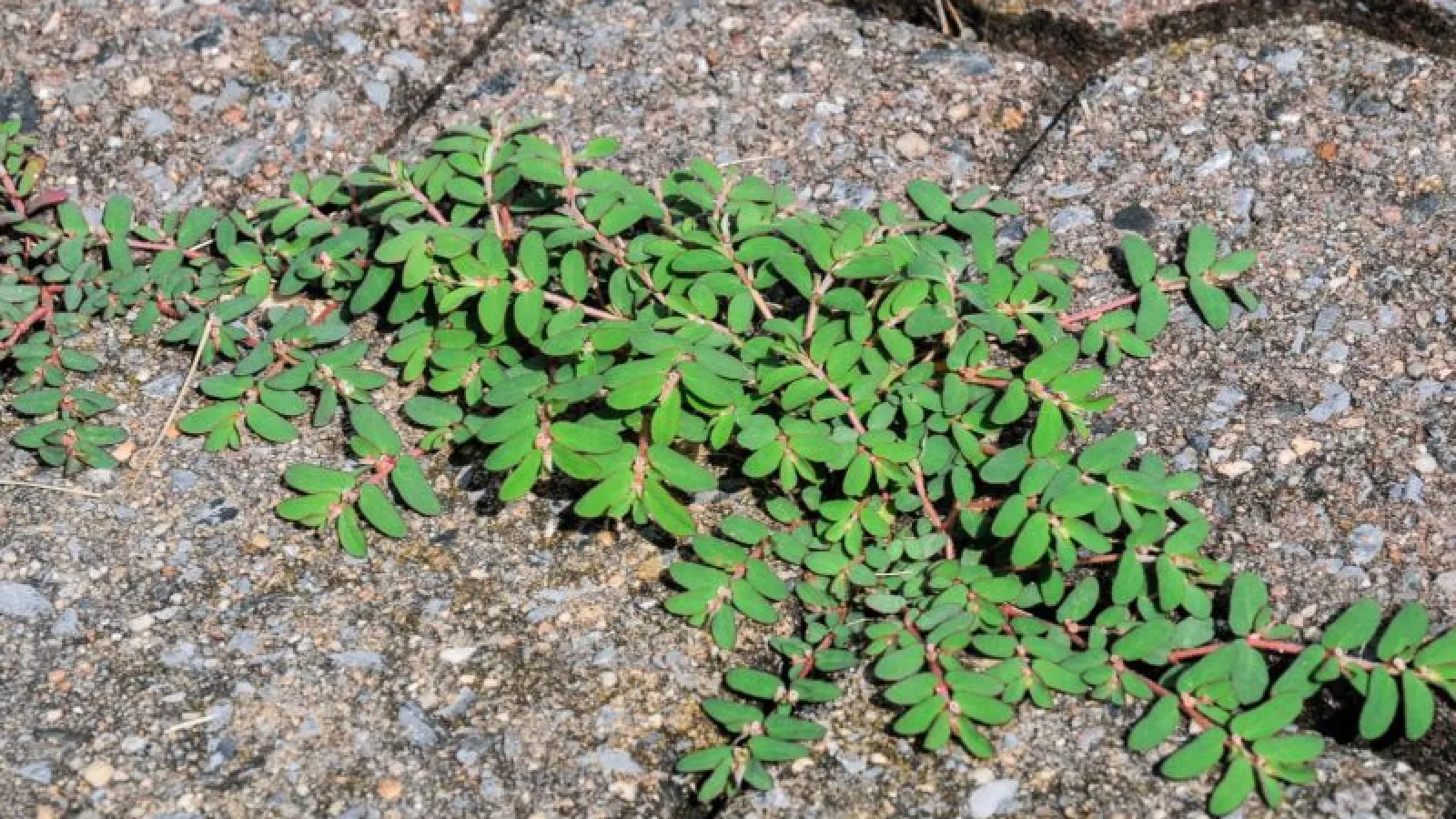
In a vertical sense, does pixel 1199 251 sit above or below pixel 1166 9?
below

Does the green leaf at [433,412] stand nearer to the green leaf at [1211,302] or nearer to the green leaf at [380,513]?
the green leaf at [380,513]

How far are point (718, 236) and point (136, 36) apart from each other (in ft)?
3.52

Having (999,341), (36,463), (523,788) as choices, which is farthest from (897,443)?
(36,463)

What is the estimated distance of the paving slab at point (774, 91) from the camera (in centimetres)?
255

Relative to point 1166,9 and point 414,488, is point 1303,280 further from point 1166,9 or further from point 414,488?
point 414,488

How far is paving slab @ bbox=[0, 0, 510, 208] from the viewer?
263cm

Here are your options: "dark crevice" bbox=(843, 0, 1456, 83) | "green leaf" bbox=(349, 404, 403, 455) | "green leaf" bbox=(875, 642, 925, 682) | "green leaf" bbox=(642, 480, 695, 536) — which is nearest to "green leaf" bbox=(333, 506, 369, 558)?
"green leaf" bbox=(349, 404, 403, 455)

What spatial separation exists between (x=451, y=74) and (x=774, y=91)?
1.69 ft

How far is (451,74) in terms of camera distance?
107 inches

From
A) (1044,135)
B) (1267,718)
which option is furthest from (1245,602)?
(1044,135)

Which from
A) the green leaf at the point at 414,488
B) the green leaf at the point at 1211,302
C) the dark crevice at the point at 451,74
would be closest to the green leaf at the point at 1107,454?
the green leaf at the point at 1211,302

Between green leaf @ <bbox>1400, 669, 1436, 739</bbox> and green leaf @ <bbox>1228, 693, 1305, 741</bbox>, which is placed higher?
green leaf @ <bbox>1400, 669, 1436, 739</bbox>

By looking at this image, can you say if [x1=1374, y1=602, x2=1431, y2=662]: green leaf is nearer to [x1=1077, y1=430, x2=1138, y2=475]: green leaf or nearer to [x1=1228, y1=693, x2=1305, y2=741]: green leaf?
[x1=1228, y1=693, x2=1305, y2=741]: green leaf

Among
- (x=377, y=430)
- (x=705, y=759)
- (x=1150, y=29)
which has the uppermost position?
(x=1150, y=29)
